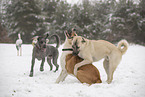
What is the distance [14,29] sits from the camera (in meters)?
28.6

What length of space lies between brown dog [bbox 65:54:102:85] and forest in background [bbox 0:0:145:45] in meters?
21.5

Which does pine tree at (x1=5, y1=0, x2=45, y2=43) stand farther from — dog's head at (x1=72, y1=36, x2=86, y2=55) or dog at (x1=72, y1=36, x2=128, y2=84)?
dog's head at (x1=72, y1=36, x2=86, y2=55)

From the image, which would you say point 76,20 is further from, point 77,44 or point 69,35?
point 77,44

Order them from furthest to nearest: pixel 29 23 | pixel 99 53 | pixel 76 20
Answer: pixel 76 20, pixel 29 23, pixel 99 53

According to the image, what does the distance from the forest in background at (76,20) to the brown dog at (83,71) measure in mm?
21483

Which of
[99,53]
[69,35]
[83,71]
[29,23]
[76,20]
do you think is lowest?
→ [83,71]

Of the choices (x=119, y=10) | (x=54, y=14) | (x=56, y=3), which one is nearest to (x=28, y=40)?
A: (x=54, y=14)

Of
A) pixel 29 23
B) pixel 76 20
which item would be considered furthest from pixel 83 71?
pixel 76 20

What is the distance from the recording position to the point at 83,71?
396 centimetres

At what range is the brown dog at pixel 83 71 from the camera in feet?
13.0

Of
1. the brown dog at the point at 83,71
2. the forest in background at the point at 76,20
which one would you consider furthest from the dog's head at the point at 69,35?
the forest in background at the point at 76,20

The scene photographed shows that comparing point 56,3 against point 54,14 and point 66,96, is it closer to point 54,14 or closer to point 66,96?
point 54,14

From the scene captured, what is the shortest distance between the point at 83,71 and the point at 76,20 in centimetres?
3191

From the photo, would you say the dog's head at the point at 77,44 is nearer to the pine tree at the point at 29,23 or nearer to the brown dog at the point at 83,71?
the brown dog at the point at 83,71
